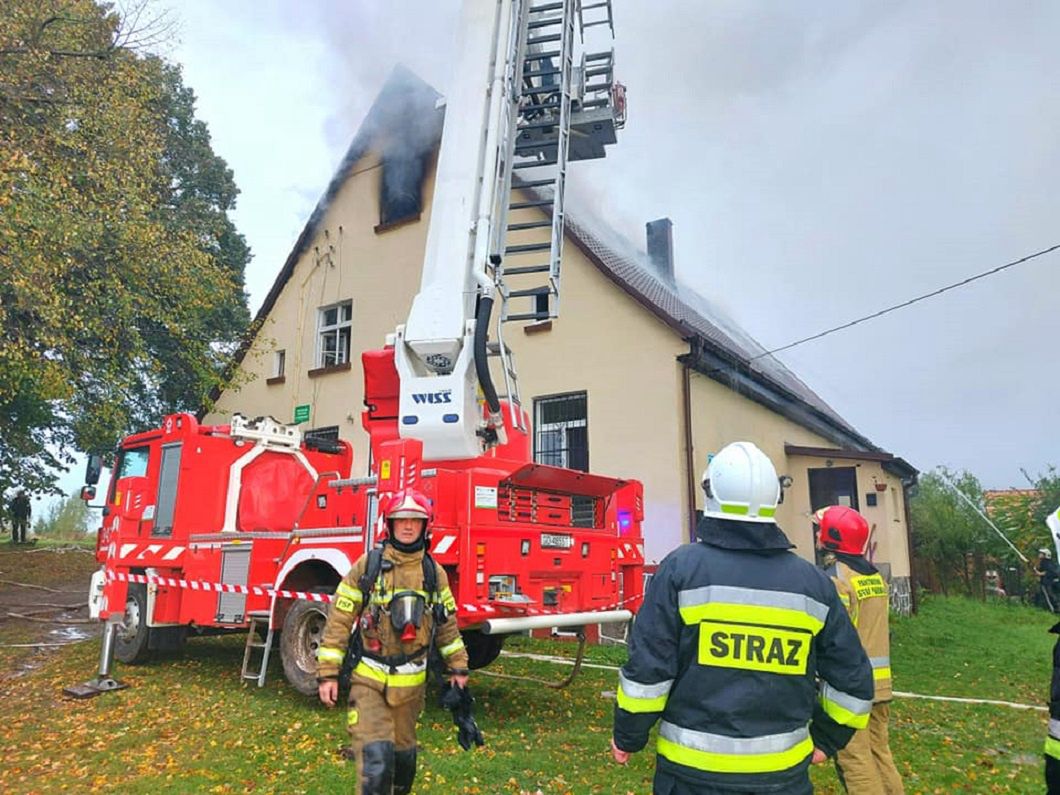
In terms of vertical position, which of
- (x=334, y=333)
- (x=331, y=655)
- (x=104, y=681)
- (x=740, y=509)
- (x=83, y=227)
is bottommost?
(x=104, y=681)

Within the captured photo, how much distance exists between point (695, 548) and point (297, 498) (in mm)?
7016

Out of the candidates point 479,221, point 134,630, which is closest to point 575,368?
point 479,221

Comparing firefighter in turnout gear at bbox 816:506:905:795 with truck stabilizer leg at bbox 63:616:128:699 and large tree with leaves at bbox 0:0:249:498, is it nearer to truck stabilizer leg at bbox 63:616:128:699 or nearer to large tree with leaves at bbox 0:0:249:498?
truck stabilizer leg at bbox 63:616:128:699

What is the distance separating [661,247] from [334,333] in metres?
7.93

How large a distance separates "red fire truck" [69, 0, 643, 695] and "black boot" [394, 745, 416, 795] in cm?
154

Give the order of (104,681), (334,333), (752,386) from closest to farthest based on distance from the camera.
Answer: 1. (104,681)
2. (752,386)
3. (334,333)

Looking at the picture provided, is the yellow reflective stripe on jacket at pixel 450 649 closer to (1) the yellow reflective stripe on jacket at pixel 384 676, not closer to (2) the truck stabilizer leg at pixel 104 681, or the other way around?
(1) the yellow reflective stripe on jacket at pixel 384 676

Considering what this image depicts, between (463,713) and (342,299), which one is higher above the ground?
(342,299)

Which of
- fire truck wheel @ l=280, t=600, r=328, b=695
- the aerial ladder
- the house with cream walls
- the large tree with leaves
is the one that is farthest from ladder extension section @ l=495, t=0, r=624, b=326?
the large tree with leaves

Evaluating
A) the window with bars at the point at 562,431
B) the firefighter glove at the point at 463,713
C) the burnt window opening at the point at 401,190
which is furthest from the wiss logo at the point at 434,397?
the burnt window opening at the point at 401,190

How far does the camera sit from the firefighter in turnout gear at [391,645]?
3.62m

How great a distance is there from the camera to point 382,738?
364cm

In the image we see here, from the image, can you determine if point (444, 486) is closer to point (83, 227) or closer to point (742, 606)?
point (742, 606)

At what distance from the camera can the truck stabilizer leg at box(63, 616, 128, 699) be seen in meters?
7.04
